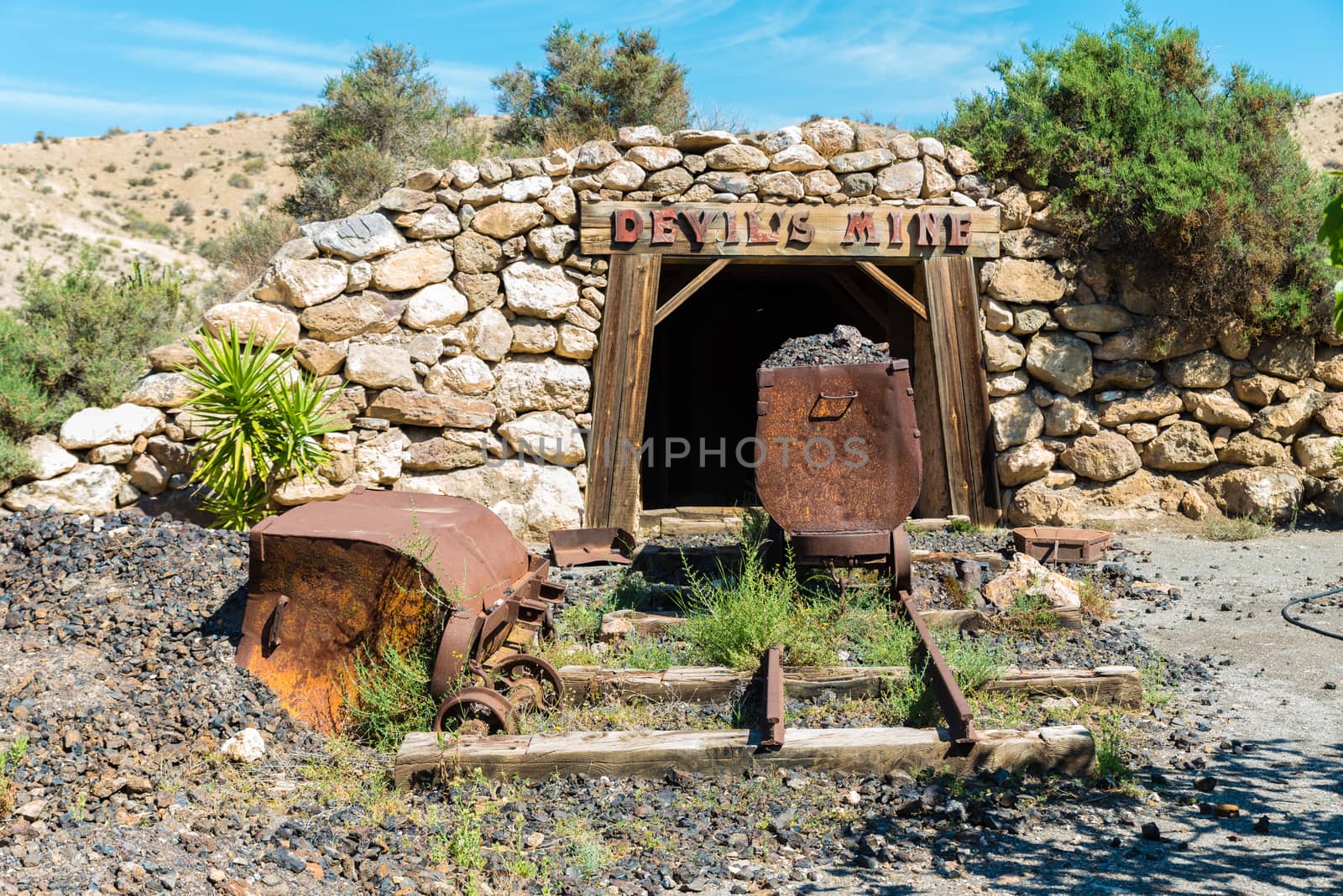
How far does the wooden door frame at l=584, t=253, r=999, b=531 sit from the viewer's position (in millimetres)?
8719

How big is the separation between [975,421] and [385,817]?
6753 mm

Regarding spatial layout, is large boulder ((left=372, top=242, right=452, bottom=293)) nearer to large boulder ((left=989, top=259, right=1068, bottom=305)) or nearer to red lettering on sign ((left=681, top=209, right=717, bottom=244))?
red lettering on sign ((left=681, top=209, right=717, bottom=244))

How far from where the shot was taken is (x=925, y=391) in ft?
31.2

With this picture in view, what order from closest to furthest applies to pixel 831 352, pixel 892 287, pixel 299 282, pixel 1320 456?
pixel 831 352 → pixel 299 282 → pixel 892 287 → pixel 1320 456

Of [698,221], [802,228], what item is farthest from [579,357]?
[802,228]

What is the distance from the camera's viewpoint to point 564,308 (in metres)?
8.63

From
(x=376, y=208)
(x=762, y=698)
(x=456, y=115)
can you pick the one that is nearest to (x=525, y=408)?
(x=376, y=208)

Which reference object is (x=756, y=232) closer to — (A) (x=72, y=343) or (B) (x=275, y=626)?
(B) (x=275, y=626)

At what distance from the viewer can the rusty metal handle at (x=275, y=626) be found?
4621mm

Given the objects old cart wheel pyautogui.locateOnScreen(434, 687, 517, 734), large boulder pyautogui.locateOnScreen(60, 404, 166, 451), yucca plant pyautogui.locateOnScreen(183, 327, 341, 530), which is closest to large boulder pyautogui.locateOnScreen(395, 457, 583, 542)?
yucca plant pyautogui.locateOnScreen(183, 327, 341, 530)

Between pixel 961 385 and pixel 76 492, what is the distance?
6.98m

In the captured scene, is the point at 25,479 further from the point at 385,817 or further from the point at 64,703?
the point at 385,817

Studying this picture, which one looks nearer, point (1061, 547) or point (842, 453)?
point (842, 453)

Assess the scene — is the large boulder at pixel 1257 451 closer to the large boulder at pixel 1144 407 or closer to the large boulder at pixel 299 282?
the large boulder at pixel 1144 407
